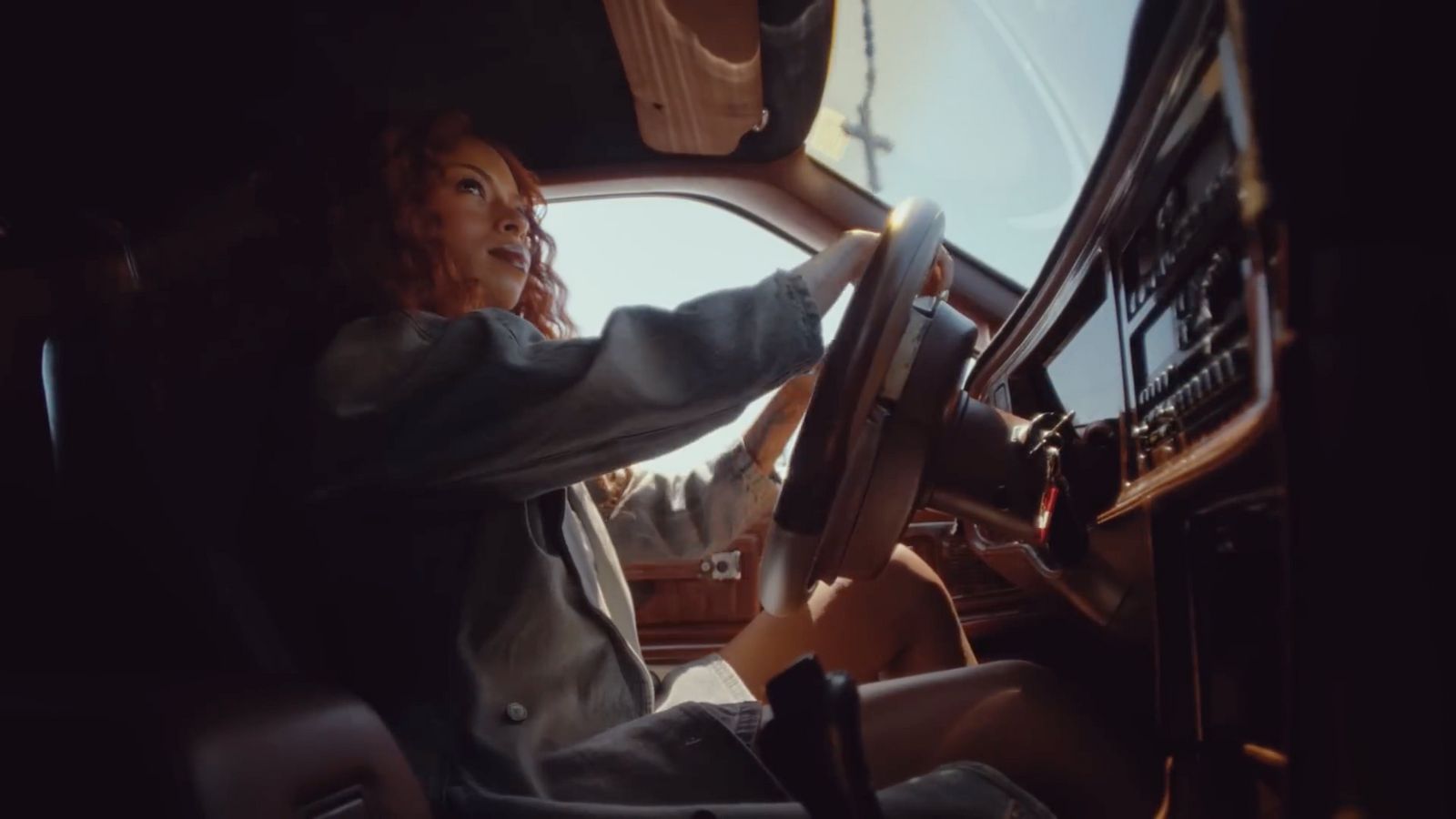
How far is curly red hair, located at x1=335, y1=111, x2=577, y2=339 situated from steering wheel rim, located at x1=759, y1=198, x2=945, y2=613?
1.72 feet

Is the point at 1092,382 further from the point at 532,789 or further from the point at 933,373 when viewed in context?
the point at 532,789

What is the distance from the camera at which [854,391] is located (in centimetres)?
66

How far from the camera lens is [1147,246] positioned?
1.94 feet

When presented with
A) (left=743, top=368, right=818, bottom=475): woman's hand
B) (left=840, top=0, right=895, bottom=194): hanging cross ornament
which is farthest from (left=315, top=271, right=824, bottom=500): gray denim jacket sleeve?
(left=840, top=0, right=895, bottom=194): hanging cross ornament

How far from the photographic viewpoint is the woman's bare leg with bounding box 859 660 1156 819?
0.68 meters

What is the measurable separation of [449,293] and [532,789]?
60cm

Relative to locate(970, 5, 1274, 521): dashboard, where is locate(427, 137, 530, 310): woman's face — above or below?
above

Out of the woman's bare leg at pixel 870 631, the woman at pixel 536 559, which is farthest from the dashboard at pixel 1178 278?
the woman's bare leg at pixel 870 631

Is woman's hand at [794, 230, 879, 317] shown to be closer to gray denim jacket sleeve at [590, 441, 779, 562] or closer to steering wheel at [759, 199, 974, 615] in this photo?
steering wheel at [759, 199, 974, 615]

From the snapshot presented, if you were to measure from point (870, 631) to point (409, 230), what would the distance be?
0.77 meters

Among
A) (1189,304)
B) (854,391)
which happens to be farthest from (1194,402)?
(854,391)

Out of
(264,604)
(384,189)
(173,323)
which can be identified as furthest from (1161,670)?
(384,189)

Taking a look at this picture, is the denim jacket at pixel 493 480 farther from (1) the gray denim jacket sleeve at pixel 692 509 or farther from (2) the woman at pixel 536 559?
(1) the gray denim jacket sleeve at pixel 692 509

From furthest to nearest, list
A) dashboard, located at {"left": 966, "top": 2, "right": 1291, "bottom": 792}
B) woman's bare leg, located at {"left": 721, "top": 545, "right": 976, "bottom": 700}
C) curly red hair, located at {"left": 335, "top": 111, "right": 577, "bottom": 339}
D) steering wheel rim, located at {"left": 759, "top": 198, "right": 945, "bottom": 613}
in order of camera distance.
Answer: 1. woman's bare leg, located at {"left": 721, "top": 545, "right": 976, "bottom": 700}
2. curly red hair, located at {"left": 335, "top": 111, "right": 577, "bottom": 339}
3. steering wheel rim, located at {"left": 759, "top": 198, "right": 945, "bottom": 613}
4. dashboard, located at {"left": 966, "top": 2, "right": 1291, "bottom": 792}
